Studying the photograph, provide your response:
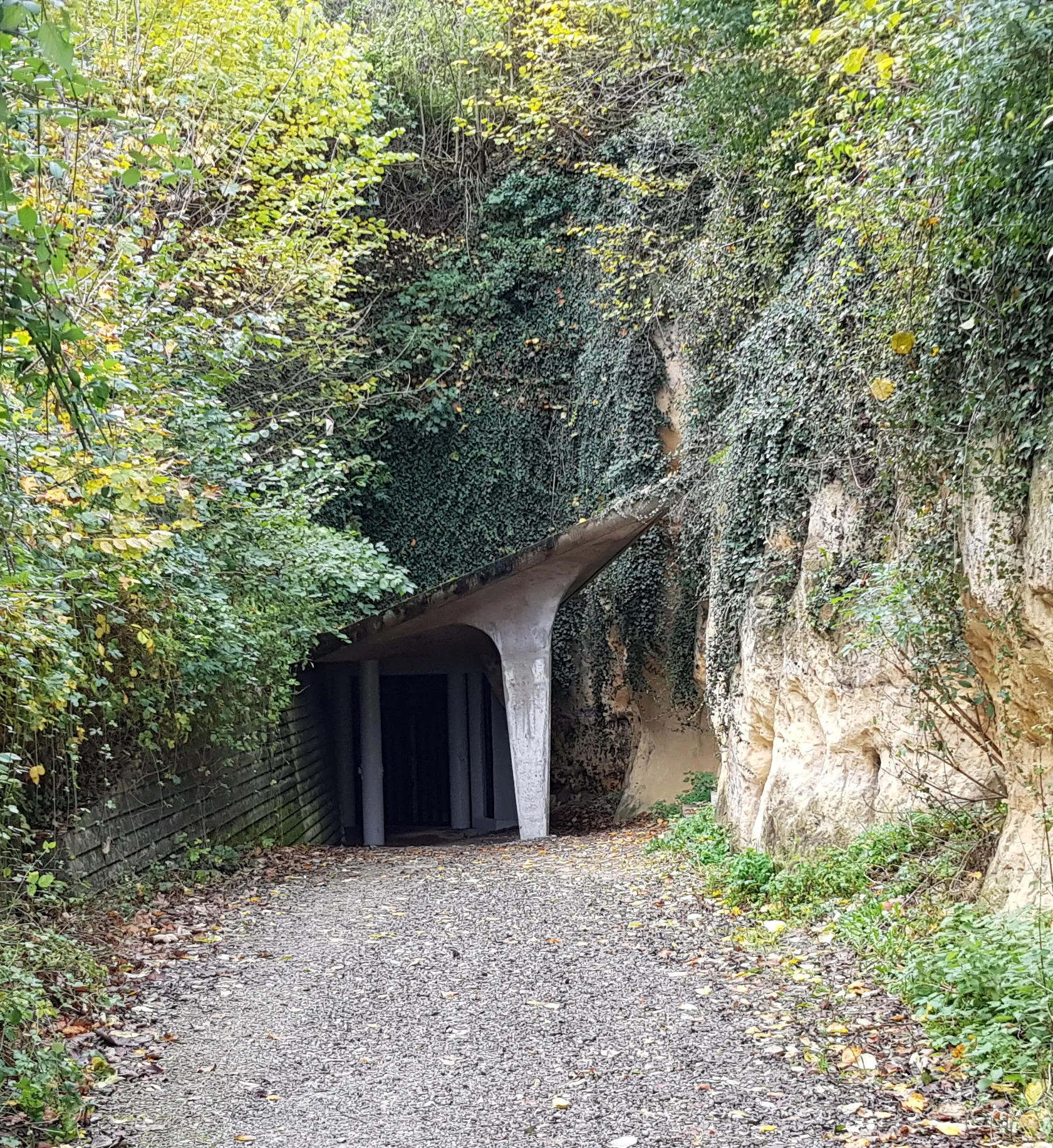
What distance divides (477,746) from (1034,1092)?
526 inches

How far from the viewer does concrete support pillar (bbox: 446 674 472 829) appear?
16141 millimetres

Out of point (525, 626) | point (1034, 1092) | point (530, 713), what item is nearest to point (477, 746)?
point (530, 713)

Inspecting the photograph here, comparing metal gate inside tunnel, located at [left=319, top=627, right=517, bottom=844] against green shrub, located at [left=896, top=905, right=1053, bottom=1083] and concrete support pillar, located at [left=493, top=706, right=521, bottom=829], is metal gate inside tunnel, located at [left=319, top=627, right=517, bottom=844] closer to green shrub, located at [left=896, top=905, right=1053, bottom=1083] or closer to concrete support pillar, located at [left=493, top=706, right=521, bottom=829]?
concrete support pillar, located at [left=493, top=706, right=521, bottom=829]

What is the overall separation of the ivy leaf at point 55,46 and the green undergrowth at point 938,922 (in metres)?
3.73

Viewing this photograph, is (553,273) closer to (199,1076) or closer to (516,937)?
(516,937)

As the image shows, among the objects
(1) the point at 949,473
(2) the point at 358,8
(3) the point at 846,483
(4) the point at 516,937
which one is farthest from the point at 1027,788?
(2) the point at 358,8

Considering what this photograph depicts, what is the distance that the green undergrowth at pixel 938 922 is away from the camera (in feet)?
11.5

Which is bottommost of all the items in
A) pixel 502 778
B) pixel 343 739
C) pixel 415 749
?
pixel 502 778

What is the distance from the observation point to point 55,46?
1.88 m

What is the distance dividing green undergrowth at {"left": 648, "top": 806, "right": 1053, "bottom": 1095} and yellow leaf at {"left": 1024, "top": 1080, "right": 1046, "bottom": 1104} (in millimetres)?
16

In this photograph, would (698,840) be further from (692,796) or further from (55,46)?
(55,46)

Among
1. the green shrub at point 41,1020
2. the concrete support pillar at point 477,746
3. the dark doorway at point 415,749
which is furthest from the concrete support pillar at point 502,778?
the green shrub at point 41,1020

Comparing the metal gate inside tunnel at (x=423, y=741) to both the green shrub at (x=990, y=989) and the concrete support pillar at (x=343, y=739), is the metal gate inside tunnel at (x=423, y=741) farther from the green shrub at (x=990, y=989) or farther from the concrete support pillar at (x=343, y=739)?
the green shrub at (x=990, y=989)

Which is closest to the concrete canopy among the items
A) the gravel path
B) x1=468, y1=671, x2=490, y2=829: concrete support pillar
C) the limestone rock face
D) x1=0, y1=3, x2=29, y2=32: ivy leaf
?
x1=468, y1=671, x2=490, y2=829: concrete support pillar
